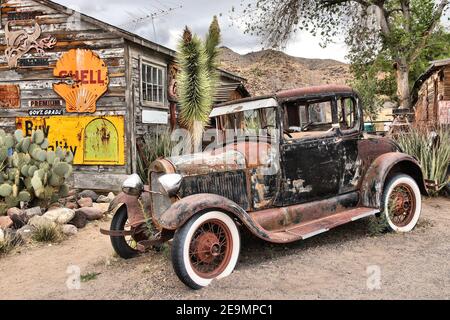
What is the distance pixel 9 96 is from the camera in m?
10.0

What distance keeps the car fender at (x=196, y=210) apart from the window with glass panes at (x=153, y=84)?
6.46 metres

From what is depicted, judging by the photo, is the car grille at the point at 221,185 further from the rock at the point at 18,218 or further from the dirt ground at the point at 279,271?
the rock at the point at 18,218

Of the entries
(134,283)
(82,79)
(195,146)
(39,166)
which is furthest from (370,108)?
(134,283)

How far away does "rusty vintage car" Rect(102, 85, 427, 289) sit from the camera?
3.88 m

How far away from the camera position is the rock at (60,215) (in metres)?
6.50

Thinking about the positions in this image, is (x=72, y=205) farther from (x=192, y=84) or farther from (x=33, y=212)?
(x=192, y=84)

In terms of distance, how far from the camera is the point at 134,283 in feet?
12.9

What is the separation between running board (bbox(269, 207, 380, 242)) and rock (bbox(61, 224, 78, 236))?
3.47 metres

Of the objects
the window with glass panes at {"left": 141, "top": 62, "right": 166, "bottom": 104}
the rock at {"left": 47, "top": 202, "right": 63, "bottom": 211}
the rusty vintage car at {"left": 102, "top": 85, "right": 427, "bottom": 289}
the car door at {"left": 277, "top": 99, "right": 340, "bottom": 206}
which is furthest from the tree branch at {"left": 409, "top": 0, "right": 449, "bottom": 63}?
the rock at {"left": 47, "top": 202, "right": 63, "bottom": 211}

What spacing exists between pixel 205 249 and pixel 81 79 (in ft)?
23.0

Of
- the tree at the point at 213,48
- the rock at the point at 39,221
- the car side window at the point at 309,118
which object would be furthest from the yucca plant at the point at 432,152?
the rock at the point at 39,221

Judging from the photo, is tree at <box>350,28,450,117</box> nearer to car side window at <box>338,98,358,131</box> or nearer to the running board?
car side window at <box>338,98,358,131</box>
